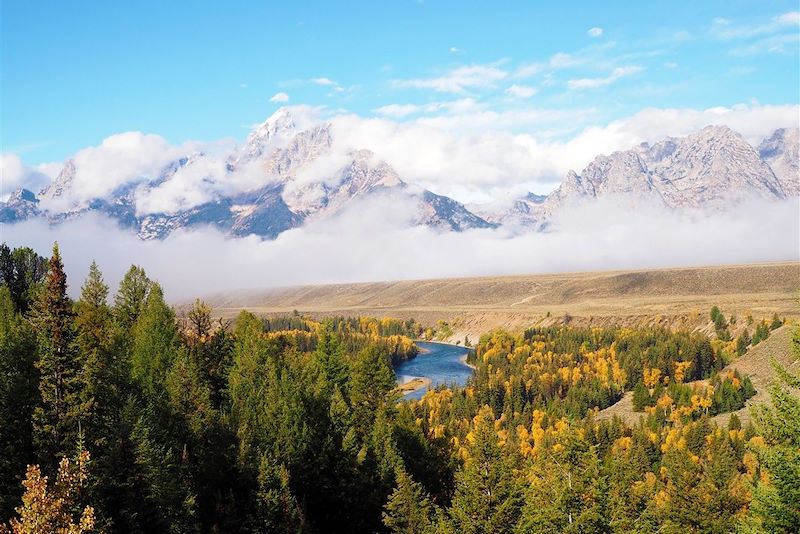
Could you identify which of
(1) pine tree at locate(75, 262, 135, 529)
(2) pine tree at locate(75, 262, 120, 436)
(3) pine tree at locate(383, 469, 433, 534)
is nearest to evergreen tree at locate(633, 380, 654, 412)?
(2) pine tree at locate(75, 262, 120, 436)

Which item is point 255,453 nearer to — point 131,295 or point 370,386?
point 370,386

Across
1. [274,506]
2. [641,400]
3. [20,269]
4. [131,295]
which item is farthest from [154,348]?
[641,400]

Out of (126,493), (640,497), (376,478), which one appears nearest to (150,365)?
(376,478)

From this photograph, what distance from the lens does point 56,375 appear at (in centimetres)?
3884

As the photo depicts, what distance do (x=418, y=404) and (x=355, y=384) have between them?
98.5 metres

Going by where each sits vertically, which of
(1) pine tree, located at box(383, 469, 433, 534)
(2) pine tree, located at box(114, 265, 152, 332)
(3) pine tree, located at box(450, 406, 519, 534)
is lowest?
(1) pine tree, located at box(383, 469, 433, 534)

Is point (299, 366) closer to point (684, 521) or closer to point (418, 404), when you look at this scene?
point (684, 521)

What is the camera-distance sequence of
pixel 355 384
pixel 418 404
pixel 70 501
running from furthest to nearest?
pixel 418 404 → pixel 355 384 → pixel 70 501

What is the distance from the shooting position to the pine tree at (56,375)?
37469 mm

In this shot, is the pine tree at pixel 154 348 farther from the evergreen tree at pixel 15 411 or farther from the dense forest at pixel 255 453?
the evergreen tree at pixel 15 411

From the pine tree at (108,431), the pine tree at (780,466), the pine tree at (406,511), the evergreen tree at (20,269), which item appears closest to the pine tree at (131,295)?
the evergreen tree at (20,269)

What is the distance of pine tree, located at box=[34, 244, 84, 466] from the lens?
123 ft

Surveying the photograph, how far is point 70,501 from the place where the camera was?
21719 millimetres

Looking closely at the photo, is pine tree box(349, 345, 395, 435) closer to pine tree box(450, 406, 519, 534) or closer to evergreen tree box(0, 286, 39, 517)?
evergreen tree box(0, 286, 39, 517)
